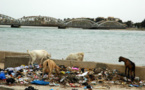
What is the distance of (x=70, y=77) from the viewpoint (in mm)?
7082

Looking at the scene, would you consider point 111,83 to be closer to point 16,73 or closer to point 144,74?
point 144,74

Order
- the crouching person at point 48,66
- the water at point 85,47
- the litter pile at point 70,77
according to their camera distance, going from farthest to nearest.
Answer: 1. the water at point 85,47
2. the crouching person at point 48,66
3. the litter pile at point 70,77

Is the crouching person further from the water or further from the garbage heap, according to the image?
the water

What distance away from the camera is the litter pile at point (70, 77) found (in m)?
6.81

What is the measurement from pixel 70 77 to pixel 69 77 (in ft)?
0.11

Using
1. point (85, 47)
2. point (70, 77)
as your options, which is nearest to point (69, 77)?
point (70, 77)

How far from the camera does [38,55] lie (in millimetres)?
8391

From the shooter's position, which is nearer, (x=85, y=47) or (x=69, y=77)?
(x=69, y=77)

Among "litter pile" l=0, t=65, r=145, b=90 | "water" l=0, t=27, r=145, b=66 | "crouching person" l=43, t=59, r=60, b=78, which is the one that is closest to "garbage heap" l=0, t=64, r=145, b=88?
"litter pile" l=0, t=65, r=145, b=90

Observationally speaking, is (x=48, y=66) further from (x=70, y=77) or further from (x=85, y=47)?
(x=85, y=47)

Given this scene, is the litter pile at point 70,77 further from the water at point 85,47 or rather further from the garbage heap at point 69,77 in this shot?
the water at point 85,47

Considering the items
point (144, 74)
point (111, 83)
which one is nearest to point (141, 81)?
point (144, 74)

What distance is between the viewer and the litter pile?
22.3 feet

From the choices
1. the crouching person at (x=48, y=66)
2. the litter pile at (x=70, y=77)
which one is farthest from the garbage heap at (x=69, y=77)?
the crouching person at (x=48, y=66)
